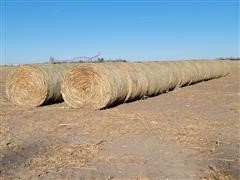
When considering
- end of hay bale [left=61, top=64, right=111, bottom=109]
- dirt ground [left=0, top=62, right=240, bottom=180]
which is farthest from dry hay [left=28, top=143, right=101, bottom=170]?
end of hay bale [left=61, top=64, right=111, bottom=109]

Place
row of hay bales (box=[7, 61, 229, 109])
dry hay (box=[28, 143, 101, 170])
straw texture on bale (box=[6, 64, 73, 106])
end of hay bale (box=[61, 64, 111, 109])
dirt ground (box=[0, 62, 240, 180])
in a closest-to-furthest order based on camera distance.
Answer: dirt ground (box=[0, 62, 240, 180]), dry hay (box=[28, 143, 101, 170]), end of hay bale (box=[61, 64, 111, 109]), row of hay bales (box=[7, 61, 229, 109]), straw texture on bale (box=[6, 64, 73, 106])

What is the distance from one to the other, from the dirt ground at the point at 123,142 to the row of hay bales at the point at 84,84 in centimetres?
42

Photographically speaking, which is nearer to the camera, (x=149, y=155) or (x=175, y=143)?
(x=149, y=155)

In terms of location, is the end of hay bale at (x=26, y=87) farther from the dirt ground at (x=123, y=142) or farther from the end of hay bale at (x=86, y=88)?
the dirt ground at (x=123, y=142)

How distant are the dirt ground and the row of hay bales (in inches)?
16.6

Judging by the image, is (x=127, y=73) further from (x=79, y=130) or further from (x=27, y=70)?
(x=79, y=130)

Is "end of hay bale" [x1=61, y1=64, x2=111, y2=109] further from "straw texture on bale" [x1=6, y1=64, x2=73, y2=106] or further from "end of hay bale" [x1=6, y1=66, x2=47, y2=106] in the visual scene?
"end of hay bale" [x1=6, y1=66, x2=47, y2=106]

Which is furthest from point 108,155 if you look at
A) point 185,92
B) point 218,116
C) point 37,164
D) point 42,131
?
point 185,92

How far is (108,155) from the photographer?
618 centimetres

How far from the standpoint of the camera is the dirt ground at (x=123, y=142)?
5446 millimetres

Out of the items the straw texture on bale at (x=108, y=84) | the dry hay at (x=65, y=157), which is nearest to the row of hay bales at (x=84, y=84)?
the straw texture on bale at (x=108, y=84)

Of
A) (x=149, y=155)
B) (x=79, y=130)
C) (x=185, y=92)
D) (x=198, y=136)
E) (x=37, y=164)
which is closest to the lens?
(x=37, y=164)

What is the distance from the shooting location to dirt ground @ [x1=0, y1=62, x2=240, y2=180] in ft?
17.9

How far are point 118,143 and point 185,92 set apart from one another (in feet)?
26.0
